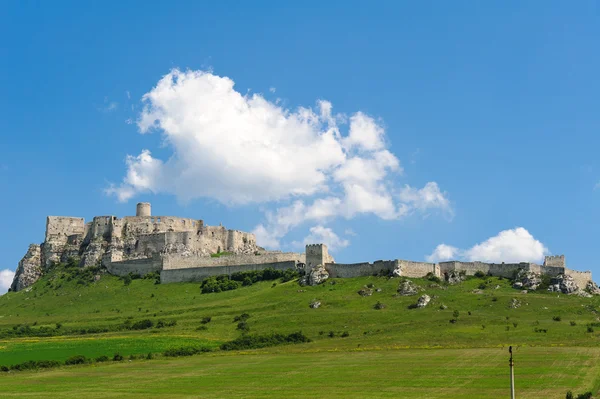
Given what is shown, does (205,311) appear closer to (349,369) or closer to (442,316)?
(442,316)

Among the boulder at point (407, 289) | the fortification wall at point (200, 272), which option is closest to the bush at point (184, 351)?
the boulder at point (407, 289)

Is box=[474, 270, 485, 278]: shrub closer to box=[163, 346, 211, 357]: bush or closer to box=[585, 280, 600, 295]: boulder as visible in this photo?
box=[585, 280, 600, 295]: boulder

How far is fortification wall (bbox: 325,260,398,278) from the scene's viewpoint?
105000mm

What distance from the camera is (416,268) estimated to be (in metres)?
105

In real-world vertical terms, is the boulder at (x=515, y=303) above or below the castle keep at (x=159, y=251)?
below

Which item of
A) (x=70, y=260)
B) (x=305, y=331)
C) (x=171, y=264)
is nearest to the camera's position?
(x=305, y=331)

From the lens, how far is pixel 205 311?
329 ft

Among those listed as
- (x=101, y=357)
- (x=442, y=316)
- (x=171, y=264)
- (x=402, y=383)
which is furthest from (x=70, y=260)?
(x=402, y=383)

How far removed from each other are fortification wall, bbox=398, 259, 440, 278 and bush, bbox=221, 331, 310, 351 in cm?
2851

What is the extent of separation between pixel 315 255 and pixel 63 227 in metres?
57.4

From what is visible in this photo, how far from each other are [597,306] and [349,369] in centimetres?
4103

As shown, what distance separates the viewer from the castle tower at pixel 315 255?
11000cm

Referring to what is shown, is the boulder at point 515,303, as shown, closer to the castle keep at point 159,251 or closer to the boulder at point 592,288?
the boulder at point 592,288

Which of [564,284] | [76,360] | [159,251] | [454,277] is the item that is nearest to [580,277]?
[564,284]
